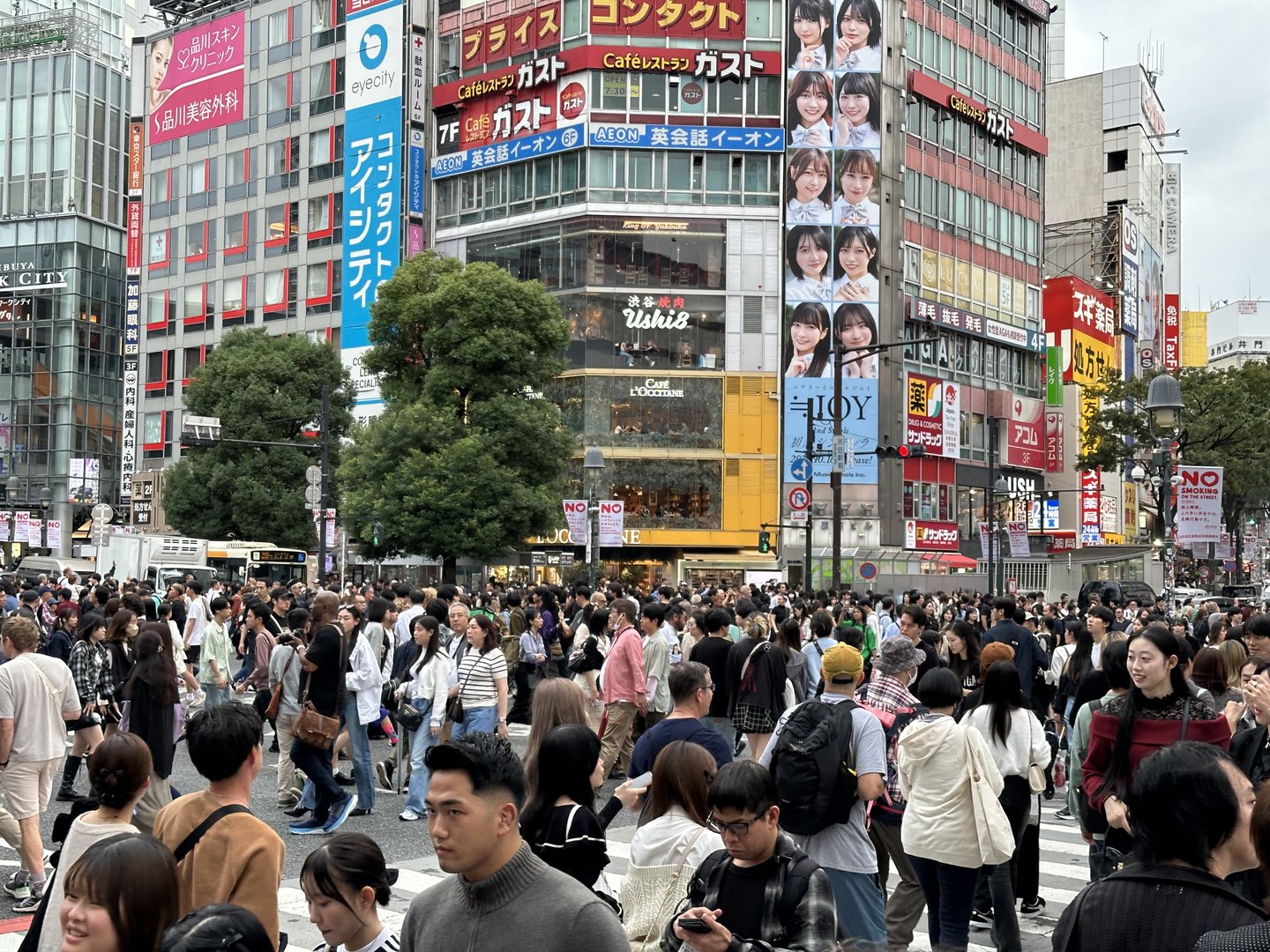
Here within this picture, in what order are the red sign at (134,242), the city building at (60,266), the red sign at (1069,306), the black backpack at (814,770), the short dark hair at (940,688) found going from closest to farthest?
the black backpack at (814,770) → the short dark hair at (940,688) → the red sign at (134,242) → the red sign at (1069,306) → the city building at (60,266)

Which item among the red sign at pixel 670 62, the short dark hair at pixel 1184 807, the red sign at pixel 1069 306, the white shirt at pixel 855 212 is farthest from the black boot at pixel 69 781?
the red sign at pixel 1069 306

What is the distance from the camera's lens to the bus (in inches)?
1671

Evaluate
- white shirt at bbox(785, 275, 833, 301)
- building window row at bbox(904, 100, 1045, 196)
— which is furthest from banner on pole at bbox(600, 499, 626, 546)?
building window row at bbox(904, 100, 1045, 196)

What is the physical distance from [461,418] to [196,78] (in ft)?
120

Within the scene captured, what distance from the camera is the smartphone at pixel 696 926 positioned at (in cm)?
377

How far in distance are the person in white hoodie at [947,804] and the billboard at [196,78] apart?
2548 inches

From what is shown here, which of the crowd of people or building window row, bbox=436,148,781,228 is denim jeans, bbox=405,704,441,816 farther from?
building window row, bbox=436,148,781,228

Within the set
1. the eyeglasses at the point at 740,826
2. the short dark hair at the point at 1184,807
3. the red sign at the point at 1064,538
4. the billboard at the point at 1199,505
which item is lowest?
the eyeglasses at the point at 740,826

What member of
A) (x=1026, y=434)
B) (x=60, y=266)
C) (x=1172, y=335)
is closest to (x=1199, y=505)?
(x=1026, y=434)

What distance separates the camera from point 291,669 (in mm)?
11781

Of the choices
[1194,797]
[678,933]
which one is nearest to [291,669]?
[678,933]

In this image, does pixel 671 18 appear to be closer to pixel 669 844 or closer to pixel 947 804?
pixel 947 804

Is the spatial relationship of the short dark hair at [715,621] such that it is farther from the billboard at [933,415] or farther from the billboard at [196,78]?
the billboard at [196,78]

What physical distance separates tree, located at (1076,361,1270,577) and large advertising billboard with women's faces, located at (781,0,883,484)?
9.37 m
